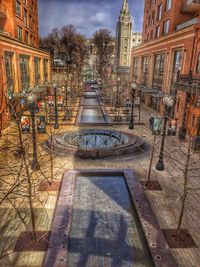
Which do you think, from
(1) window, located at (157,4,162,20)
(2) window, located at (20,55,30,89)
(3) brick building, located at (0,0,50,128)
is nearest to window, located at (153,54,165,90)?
(1) window, located at (157,4,162,20)

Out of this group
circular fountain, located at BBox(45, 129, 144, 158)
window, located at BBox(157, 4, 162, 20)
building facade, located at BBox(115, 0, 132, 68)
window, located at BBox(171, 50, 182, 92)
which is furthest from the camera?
building facade, located at BBox(115, 0, 132, 68)

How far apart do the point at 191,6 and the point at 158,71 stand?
350 inches

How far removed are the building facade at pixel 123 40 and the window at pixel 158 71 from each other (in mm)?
73876

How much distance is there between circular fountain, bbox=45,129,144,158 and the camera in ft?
45.1

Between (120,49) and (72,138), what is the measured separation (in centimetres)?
9558

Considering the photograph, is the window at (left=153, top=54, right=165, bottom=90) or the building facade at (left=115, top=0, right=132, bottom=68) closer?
the window at (left=153, top=54, right=165, bottom=90)

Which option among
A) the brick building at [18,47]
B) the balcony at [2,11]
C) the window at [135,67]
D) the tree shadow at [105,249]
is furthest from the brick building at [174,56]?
the balcony at [2,11]

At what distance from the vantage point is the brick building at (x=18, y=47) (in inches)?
789

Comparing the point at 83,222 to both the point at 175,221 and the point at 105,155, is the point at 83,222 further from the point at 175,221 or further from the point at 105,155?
the point at 105,155

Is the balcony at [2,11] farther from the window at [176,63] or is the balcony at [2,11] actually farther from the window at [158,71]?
the window at [176,63]

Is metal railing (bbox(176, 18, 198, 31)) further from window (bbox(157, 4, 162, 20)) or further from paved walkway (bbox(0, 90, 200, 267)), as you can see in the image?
paved walkway (bbox(0, 90, 200, 267))

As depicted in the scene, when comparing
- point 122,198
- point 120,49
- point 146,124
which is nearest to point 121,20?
point 120,49


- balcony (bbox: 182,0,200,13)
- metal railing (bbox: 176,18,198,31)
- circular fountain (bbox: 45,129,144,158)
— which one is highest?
balcony (bbox: 182,0,200,13)

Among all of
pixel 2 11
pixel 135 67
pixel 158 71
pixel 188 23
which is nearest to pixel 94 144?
pixel 188 23
